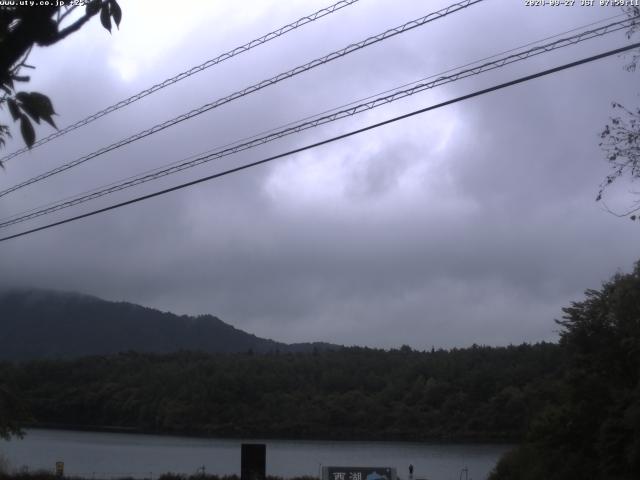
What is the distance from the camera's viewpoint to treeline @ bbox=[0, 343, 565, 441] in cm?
5700

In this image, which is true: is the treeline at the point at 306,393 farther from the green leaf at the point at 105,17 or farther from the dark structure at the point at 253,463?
the green leaf at the point at 105,17

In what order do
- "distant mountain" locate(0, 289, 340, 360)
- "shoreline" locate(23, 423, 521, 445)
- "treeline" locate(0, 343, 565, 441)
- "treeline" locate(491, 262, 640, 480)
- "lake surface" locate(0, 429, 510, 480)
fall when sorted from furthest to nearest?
"distant mountain" locate(0, 289, 340, 360), "shoreline" locate(23, 423, 521, 445), "treeline" locate(0, 343, 565, 441), "lake surface" locate(0, 429, 510, 480), "treeline" locate(491, 262, 640, 480)

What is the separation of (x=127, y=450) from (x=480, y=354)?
29381mm

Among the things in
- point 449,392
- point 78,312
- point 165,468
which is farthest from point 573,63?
point 78,312

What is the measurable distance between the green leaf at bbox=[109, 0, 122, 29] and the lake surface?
4185 centimetres

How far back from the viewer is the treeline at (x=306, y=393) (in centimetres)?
5700

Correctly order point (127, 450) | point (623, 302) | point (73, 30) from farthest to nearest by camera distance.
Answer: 1. point (127, 450)
2. point (623, 302)
3. point (73, 30)

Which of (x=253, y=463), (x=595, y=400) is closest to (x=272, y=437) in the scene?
(x=253, y=463)

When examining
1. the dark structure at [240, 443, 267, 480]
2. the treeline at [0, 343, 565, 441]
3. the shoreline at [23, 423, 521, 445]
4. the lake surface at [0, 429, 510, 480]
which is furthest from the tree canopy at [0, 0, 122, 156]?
the shoreline at [23, 423, 521, 445]

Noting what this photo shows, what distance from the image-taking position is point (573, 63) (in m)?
10.6

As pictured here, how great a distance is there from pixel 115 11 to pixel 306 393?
70.5 metres

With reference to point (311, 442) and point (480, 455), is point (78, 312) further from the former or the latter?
point (480, 455)

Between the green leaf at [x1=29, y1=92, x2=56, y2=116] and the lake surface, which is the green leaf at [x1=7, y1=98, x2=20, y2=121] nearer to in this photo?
the green leaf at [x1=29, y1=92, x2=56, y2=116]

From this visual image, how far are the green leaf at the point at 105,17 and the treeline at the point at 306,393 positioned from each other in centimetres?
4581
